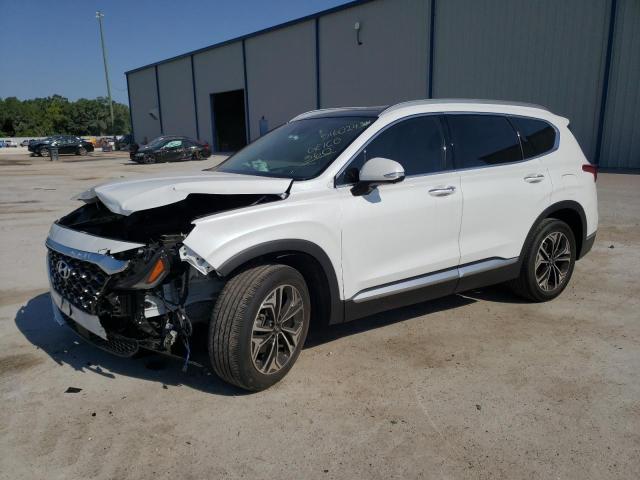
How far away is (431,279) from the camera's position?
400 centimetres

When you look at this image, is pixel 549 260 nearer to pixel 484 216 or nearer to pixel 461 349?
pixel 484 216

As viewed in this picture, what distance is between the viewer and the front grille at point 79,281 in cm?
313

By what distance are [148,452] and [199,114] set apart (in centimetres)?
3758

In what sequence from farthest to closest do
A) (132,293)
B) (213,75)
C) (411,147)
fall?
(213,75) → (411,147) → (132,293)

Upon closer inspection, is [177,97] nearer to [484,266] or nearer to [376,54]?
[376,54]

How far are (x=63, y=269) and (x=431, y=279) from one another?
103 inches

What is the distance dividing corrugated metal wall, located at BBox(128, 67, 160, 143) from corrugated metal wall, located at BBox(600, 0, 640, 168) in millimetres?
35318

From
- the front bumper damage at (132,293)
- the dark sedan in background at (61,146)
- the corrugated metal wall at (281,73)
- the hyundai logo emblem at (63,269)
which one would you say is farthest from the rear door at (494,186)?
the dark sedan in background at (61,146)

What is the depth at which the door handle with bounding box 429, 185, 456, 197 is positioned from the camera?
12.8 ft

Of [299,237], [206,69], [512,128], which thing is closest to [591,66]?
[512,128]

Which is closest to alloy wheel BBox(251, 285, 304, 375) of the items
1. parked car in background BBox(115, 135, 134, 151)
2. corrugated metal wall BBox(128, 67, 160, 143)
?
corrugated metal wall BBox(128, 67, 160, 143)

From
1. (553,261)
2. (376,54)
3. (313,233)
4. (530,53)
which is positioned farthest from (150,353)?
(376,54)

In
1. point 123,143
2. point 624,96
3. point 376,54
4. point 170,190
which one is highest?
point 376,54

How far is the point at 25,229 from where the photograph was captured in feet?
28.4
